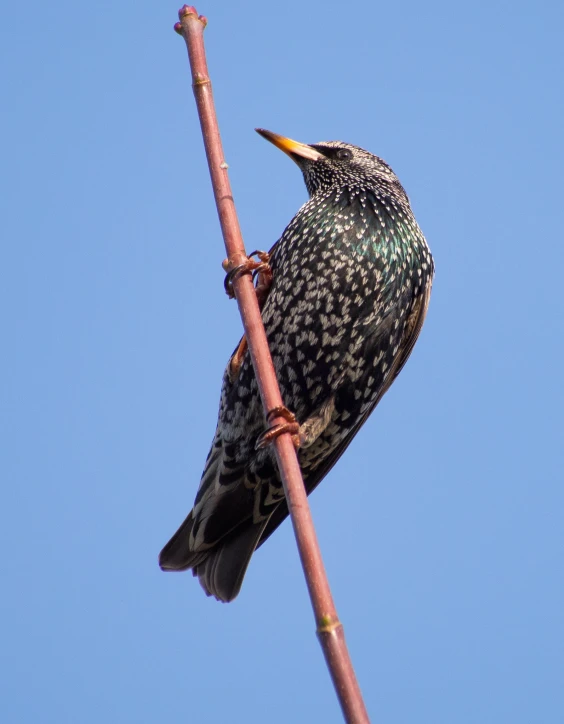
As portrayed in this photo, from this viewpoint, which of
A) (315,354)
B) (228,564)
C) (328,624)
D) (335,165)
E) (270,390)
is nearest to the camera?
(328,624)

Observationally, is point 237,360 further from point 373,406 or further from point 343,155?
point 343,155

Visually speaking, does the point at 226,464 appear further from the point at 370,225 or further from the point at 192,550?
the point at 370,225

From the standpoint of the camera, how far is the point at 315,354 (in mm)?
4367

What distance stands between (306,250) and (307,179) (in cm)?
89

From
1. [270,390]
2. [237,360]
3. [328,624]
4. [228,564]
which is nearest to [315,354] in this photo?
[237,360]

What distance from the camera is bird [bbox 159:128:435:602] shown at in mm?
4367

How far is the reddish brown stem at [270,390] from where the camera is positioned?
81.7 inches

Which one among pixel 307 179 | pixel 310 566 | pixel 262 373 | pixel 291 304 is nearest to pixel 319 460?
pixel 291 304

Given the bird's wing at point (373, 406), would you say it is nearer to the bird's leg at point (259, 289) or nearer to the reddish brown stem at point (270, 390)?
the bird's leg at point (259, 289)

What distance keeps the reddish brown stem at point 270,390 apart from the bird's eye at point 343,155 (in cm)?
174

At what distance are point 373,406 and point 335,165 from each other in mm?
1279

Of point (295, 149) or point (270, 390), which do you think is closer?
point (270, 390)

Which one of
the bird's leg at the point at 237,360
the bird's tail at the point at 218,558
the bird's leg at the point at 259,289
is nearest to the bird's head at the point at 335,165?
the bird's leg at the point at 259,289

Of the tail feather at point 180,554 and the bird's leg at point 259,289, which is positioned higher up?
the bird's leg at point 259,289
